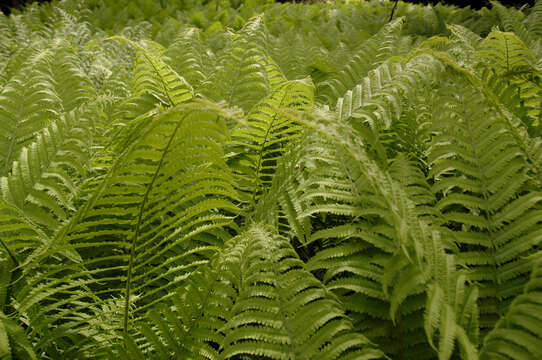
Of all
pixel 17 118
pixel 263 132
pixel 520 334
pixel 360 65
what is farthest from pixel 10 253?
pixel 360 65

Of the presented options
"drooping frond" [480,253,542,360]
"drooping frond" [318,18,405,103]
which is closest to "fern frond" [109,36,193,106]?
"drooping frond" [318,18,405,103]

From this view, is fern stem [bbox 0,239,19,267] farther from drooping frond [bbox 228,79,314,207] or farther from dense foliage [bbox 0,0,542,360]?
drooping frond [bbox 228,79,314,207]

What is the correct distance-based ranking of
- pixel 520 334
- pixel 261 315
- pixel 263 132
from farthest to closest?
pixel 263 132, pixel 261 315, pixel 520 334

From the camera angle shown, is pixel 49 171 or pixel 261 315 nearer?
pixel 261 315

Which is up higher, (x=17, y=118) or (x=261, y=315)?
(x=17, y=118)

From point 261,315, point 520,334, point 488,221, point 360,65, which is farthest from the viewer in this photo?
point 360,65

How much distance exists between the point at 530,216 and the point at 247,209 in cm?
81

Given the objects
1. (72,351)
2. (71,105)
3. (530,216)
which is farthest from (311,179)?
(71,105)

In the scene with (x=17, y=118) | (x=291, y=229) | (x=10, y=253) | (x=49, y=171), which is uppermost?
(x=17, y=118)

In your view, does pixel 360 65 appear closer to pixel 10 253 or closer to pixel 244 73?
pixel 244 73

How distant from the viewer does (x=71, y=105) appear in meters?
1.77

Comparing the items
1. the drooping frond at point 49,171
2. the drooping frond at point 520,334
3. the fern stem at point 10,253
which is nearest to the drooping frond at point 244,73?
the drooping frond at point 49,171

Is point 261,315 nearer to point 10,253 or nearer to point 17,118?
point 10,253

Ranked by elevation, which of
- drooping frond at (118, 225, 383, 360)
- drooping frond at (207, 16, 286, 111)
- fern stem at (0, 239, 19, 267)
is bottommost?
drooping frond at (118, 225, 383, 360)
